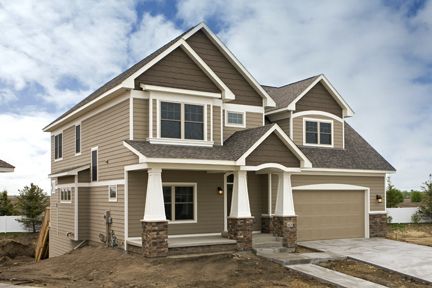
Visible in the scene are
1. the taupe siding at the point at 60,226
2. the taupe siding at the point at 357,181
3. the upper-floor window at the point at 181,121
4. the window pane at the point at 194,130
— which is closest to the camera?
the upper-floor window at the point at 181,121

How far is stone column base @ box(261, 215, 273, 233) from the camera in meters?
20.8

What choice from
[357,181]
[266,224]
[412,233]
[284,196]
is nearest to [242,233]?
[284,196]

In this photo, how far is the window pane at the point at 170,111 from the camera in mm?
18234

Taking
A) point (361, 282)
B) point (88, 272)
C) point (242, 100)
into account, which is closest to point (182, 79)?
point (242, 100)

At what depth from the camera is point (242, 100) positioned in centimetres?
2122

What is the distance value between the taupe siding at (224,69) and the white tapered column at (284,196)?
13.9 feet

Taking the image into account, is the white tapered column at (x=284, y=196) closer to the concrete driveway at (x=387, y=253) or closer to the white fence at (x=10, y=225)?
the concrete driveway at (x=387, y=253)

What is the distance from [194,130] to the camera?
18.8m

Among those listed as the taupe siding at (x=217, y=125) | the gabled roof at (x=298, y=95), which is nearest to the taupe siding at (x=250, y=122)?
the taupe siding at (x=217, y=125)

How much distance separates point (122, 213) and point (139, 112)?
12.2 feet

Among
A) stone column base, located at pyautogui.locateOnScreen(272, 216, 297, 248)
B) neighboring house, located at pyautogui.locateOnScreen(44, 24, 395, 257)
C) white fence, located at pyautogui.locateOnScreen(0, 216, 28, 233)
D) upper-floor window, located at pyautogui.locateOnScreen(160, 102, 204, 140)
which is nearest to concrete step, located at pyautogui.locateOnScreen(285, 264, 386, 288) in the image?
stone column base, located at pyautogui.locateOnScreen(272, 216, 297, 248)

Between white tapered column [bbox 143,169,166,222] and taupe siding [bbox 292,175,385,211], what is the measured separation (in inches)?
305

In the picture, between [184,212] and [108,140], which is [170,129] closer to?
[108,140]

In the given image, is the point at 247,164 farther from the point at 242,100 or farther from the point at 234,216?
the point at 242,100
